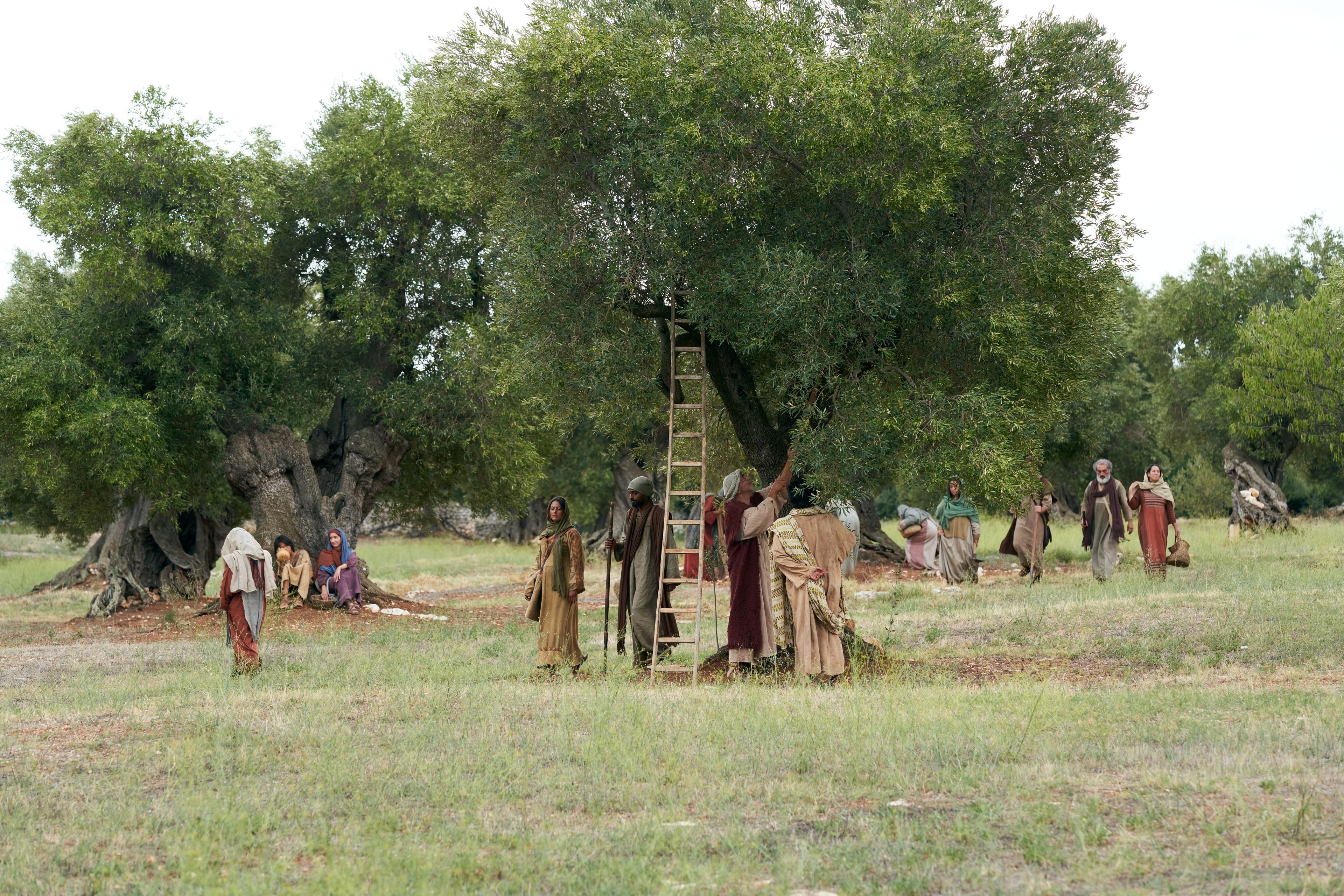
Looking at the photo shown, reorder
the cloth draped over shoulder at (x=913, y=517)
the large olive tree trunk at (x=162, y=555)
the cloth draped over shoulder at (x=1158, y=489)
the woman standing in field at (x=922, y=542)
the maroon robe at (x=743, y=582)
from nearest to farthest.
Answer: the maroon robe at (x=743, y=582)
the cloth draped over shoulder at (x=1158, y=489)
the large olive tree trunk at (x=162, y=555)
the woman standing in field at (x=922, y=542)
the cloth draped over shoulder at (x=913, y=517)

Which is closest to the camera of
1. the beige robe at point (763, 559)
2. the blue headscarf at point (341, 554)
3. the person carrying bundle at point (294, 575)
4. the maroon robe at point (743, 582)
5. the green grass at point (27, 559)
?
the beige robe at point (763, 559)

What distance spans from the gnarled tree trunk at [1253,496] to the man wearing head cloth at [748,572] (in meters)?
24.7

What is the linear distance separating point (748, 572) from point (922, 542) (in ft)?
55.3

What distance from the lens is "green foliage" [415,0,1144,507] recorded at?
1038cm

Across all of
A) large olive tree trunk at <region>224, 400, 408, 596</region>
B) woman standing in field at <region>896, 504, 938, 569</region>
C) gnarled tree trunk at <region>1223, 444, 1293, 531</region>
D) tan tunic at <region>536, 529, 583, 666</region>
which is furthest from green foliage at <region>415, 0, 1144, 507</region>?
gnarled tree trunk at <region>1223, 444, 1293, 531</region>

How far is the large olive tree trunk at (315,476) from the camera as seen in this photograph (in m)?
20.5

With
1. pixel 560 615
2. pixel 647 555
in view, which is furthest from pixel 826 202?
pixel 560 615

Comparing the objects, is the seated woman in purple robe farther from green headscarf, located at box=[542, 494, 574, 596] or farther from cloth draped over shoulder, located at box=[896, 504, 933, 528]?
cloth draped over shoulder, located at box=[896, 504, 933, 528]

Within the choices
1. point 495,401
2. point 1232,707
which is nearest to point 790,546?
point 1232,707

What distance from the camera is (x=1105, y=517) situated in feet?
63.7

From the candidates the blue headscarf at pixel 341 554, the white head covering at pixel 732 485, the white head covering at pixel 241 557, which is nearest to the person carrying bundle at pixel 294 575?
the blue headscarf at pixel 341 554

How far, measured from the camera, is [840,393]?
10953 mm

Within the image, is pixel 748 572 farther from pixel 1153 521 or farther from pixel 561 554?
pixel 1153 521

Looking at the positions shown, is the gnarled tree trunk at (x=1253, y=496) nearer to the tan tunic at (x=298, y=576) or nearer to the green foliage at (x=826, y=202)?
the tan tunic at (x=298, y=576)
